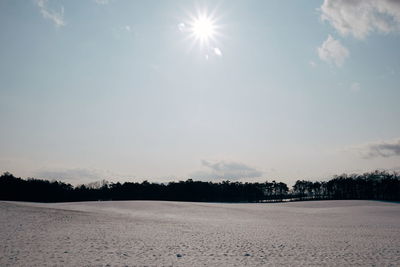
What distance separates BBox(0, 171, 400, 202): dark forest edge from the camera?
392 ft

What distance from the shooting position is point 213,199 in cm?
14662

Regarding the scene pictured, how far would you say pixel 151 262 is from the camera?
13.9 m

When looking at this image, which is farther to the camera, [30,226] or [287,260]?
[30,226]

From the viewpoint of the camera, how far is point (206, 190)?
481 ft

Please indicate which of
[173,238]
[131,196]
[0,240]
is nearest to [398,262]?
[173,238]

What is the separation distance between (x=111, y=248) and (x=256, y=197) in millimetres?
146143

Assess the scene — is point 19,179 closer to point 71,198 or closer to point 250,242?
point 71,198

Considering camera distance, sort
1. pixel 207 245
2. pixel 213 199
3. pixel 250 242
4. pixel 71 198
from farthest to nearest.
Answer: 1. pixel 213 199
2. pixel 71 198
3. pixel 250 242
4. pixel 207 245

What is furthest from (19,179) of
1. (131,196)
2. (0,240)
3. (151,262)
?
(151,262)

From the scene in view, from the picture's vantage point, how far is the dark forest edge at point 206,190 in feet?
392

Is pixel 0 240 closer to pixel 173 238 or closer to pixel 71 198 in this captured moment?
pixel 173 238

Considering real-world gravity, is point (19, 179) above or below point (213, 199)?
above

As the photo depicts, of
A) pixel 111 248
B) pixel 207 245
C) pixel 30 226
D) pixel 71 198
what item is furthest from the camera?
pixel 71 198

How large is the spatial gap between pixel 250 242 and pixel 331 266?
757cm
